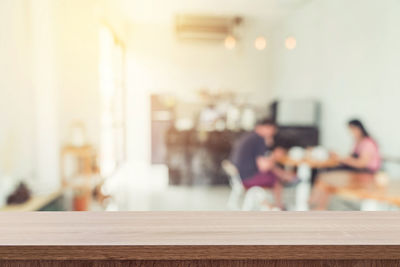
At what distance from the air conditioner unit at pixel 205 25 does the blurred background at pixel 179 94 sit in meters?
0.03

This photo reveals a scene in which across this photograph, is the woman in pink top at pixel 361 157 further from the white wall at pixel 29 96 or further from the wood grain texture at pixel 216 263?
the white wall at pixel 29 96

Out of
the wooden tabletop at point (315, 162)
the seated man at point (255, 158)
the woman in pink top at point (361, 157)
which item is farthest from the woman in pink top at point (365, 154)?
the seated man at point (255, 158)

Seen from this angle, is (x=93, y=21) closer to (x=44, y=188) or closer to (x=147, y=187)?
(x=44, y=188)

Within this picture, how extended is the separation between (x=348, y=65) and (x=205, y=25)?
3645mm

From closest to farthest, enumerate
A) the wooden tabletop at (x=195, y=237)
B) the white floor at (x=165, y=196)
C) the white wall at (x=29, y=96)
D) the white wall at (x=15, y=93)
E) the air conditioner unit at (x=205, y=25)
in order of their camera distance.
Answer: the wooden tabletop at (x=195, y=237), the white wall at (x=15, y=93), the white wall at (x=29, y=96), the white floor at (x=165, y=196), the air conditioner unit at (x=205, y=25)

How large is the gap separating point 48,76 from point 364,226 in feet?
14.6

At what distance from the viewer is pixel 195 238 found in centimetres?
76

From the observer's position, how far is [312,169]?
19.5 ft

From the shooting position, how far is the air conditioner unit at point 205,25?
796cm

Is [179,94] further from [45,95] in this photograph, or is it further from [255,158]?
[255,158]

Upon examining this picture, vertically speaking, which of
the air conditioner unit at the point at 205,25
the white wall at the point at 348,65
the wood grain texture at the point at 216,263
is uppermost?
the air conditioner unit at the point at 205,25

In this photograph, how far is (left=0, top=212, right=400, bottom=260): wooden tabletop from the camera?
28.7 inches

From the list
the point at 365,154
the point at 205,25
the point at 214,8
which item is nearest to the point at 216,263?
the point at 365,154

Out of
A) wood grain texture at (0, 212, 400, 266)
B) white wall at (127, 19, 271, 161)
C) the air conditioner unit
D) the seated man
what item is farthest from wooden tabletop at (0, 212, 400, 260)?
white wall at (127, 19, 271, 161)
